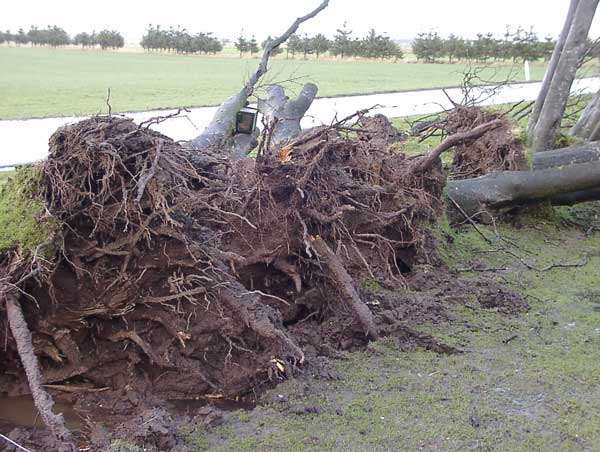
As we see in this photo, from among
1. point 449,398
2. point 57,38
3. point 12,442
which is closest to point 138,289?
point 12,442

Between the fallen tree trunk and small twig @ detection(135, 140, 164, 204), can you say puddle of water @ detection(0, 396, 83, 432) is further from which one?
the fallen tree trunk

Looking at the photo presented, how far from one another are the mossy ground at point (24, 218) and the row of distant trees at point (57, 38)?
211 ft

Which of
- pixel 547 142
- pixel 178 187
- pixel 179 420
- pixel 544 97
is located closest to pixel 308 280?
pixel 178 187

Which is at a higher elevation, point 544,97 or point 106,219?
point 544,97

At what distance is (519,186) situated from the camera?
26.5ft

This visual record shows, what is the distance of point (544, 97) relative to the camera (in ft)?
32.4

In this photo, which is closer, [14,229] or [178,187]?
[14,229]

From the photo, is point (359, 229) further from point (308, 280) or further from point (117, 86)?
point (117, 86)

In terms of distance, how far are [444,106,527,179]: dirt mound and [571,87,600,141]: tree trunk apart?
6.19 ft

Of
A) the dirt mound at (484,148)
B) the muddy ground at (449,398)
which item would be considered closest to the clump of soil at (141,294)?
the muddy ground at (449,398)

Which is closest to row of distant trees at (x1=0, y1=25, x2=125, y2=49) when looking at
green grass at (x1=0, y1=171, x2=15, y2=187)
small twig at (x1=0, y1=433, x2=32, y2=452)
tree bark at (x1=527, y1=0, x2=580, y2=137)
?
green grass at (x1=0, y1=171, x2=15, y2=187)

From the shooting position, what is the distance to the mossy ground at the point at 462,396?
152 inches

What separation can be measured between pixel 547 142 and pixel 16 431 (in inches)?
300

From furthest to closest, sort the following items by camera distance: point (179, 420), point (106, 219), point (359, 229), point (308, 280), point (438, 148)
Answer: point (438, 148) → point (359, 229) → point (308, 280) → point (106, 219) → point (179, 420)
